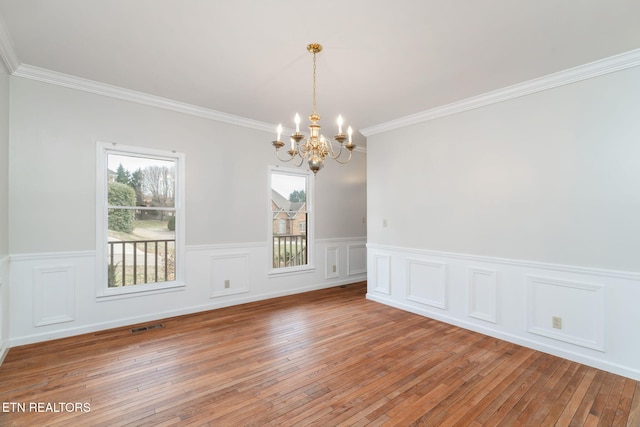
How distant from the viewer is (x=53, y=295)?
3191 mm

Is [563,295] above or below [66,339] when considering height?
above

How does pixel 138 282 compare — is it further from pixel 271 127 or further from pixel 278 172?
pixel 271 127

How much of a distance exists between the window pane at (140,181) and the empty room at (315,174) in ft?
0.08

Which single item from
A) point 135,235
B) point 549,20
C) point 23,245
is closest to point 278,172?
point 135,235

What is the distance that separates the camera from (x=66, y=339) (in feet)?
10.5

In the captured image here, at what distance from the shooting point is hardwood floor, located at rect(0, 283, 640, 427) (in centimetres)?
204

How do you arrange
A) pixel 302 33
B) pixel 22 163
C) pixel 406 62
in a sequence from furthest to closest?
pixel 22 163 < pixel 406 62 < pixel 302 33

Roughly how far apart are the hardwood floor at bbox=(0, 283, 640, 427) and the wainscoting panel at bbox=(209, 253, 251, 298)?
74 centimetres

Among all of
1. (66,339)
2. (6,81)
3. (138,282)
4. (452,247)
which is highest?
(6,81)

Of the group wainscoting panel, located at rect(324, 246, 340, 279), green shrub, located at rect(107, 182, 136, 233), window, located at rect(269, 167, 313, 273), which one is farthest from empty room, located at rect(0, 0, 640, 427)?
wainscoting panel, located at rect(324, 246, 340, 279)

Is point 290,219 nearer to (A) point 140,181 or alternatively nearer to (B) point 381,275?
(B) point 381,275

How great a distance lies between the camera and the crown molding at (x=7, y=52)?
2.40 metres

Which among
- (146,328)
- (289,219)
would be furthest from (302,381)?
(289,219)

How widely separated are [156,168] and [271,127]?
178 centimetres
